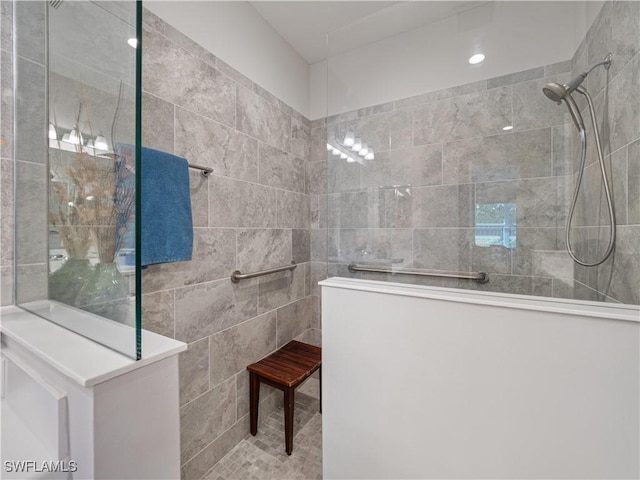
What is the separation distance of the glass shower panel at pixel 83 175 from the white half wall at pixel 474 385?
0.75 m

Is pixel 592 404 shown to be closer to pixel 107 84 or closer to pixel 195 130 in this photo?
pixel 107 84

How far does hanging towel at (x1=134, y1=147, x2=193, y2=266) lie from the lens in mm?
1053

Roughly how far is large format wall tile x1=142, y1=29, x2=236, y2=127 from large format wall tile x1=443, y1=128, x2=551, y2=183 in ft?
4.01

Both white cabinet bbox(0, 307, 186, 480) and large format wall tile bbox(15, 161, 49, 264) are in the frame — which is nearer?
white cabinet bbox(0, 307, 186, 480)

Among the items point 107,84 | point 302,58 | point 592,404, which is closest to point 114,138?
point 107,84

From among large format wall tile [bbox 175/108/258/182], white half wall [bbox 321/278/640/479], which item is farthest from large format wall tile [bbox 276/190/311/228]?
white half wall [bbox 321/278/640/479]

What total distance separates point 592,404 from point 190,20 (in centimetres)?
208

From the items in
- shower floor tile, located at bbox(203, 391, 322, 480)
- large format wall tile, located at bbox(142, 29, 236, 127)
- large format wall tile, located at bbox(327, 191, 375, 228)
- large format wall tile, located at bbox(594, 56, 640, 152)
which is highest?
large format wall tile, located at bbox(142, 29, 236, 127)

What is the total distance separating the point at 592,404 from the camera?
0.71 metres

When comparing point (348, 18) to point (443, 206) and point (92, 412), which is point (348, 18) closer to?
point (443, 206)

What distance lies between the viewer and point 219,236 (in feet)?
4.58

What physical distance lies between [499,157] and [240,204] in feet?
4.34

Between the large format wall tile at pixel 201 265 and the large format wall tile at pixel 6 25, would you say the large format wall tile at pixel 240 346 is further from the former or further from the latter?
the large format wall tile at pixel 6 25

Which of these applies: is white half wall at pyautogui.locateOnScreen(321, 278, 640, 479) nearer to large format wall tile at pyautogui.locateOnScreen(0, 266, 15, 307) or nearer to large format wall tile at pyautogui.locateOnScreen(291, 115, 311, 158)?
large format wall tile at pyautogui.locateOnScreen(0, 266, 15, 307)
